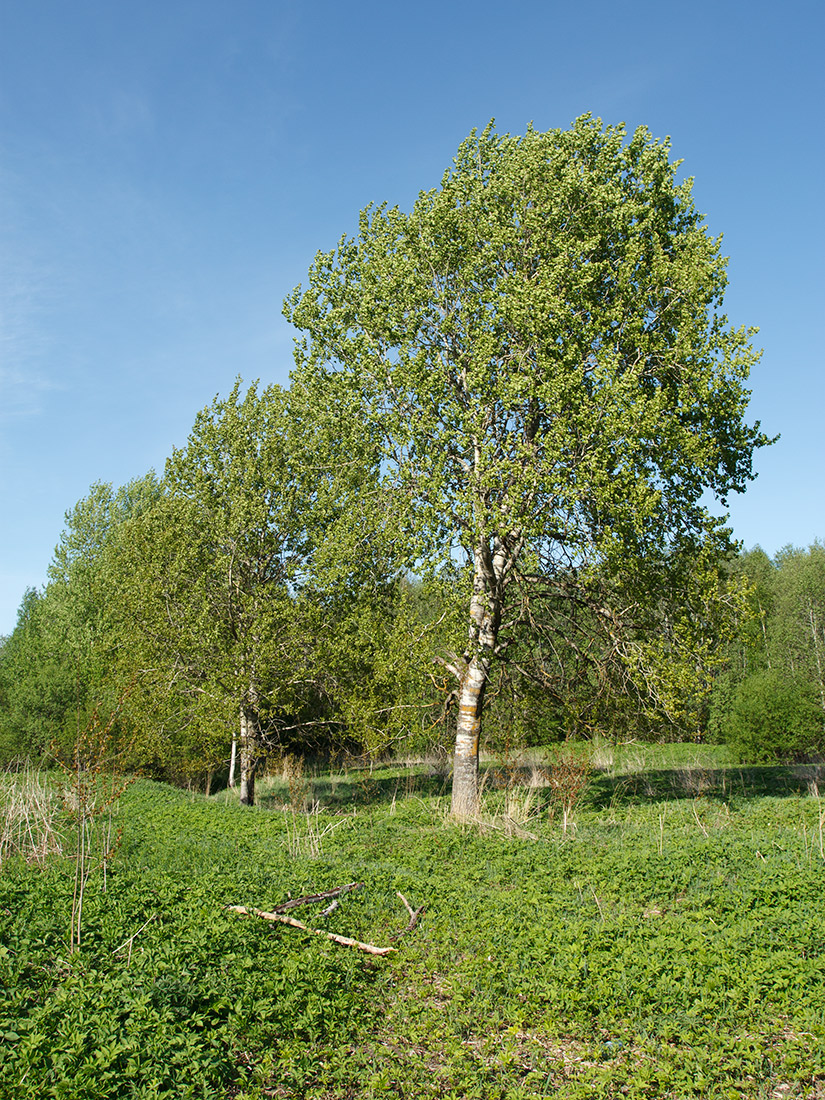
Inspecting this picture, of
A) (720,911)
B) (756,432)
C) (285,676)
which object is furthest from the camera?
(285,676)

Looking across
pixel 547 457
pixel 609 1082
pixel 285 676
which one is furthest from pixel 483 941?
pixel 285 676

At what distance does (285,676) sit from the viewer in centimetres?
1662

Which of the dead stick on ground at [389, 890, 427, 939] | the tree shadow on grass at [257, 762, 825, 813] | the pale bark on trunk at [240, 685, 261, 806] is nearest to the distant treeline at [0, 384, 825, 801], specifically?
the pale bark on trunk at [240, 685, 261, 806]

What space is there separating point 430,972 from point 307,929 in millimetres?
1172

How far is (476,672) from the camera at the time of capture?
12398 millimetres

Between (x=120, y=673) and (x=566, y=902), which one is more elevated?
(x=120, y=673)

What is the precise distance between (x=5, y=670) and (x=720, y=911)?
33.3 meters

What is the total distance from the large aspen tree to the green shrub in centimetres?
1218

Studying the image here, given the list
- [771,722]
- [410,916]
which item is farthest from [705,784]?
[771,722]

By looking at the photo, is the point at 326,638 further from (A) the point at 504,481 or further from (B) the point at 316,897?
(B) the point at 316,897

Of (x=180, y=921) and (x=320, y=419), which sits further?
(x=320, y=419)

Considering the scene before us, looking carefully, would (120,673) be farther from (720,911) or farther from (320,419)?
(720,911)

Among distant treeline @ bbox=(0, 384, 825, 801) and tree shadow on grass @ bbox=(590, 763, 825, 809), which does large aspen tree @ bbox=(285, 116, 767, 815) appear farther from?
tree shadow on grass @ bbox=(590, 763, 825, 809)

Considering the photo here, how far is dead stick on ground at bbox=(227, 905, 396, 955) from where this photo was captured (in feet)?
19.6
